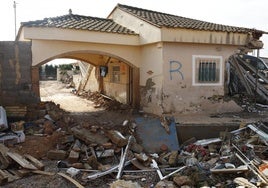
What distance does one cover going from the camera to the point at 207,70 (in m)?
12.0

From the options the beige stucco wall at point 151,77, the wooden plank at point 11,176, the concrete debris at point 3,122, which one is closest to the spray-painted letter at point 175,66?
the beige stucco wall at point 151,77

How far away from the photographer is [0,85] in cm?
1012

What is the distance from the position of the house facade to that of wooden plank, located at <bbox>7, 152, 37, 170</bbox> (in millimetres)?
4001

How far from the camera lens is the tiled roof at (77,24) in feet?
35.1

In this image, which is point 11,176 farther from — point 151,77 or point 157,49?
point 157,49

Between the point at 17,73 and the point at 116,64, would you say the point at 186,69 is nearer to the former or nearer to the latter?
the point at 116,64

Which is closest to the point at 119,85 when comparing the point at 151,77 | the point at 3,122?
the point at 151,77

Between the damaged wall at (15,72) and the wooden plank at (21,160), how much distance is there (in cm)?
325

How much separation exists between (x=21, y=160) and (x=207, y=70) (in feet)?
27.2

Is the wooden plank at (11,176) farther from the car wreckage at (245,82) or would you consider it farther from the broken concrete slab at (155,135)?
the car wreckage at (245,82)

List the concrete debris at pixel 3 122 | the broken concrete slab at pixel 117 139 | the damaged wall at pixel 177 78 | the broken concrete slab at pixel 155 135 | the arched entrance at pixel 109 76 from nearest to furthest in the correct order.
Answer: the broken concrete slab at pixel 117 139 → the concrete debris at pixel 3 122 → the broken concrete slab at pixel 155 135 → the damaged wall at pixel 177 78 → the arched entrance at pixel 109 76

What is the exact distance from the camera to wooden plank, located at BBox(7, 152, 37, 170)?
23.0 ft

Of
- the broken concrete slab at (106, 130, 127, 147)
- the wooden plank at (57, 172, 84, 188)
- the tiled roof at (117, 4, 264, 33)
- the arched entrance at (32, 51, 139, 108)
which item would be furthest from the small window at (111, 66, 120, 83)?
the wooden plank at (57, 172, 84, 188)

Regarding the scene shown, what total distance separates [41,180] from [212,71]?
27.9ft
